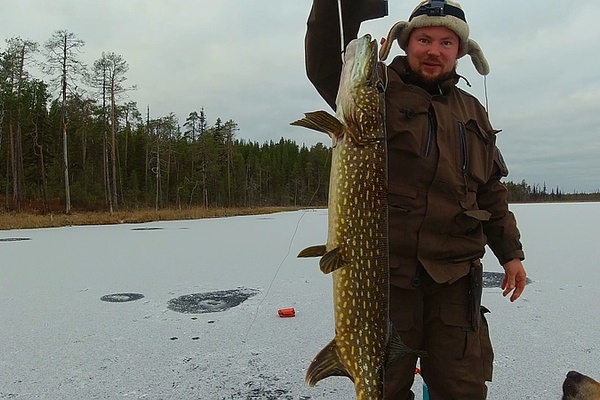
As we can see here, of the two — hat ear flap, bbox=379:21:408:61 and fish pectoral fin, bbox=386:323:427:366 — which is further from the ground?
hat ear flap, bbox=379:21:408:61

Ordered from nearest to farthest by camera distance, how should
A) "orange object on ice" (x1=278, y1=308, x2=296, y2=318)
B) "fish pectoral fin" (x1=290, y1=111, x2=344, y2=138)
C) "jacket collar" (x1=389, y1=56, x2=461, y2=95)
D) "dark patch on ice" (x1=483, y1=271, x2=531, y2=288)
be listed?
1. "fish pectoral fin" (x1=290, y1=111, x2=344, y2=138)
2. "jacket collar" (x1=389, y1=56, x2=461, y2=95)
3. "orange object on ice" (x1=278, y1=308, x2=296, y2=318)
4. "dark patch on ice" (x1=483, y1=271, x2=531, y2=288)

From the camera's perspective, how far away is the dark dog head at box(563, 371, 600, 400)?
6.46 feet

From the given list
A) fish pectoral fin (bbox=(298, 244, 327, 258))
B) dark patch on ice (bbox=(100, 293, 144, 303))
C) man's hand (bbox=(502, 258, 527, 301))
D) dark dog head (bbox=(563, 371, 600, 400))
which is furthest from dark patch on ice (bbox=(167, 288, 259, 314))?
dark dog head (bbox=(563, 371, 600, 400))

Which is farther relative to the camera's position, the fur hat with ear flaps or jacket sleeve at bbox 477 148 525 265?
jacket sleeve at bbox 477 148 525 265

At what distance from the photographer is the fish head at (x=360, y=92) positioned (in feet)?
5.41

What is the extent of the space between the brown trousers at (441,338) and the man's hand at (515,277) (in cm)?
32

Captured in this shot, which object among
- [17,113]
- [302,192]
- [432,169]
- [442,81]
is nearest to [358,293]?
→ [432,169]

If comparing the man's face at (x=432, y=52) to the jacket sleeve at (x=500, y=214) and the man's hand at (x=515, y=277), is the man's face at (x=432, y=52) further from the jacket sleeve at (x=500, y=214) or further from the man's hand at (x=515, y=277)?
the man's hand at (x=515, y=277)

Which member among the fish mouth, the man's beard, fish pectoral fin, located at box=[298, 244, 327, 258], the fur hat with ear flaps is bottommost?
fish pectoral fin, located at box=[298, 244, 327, 258]

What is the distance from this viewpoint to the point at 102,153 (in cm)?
4472

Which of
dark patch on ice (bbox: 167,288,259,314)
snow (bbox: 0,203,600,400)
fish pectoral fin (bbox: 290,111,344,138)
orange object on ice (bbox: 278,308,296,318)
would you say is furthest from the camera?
dark patch on ice (bbox: 167,288,259,314)

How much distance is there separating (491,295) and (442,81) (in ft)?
12.4

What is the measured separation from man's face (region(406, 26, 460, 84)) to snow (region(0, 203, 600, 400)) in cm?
189

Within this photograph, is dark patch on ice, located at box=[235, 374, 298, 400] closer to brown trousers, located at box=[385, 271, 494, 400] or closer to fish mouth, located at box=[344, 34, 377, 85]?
brown trousers, located at box=[385, 271, 494, 400]
